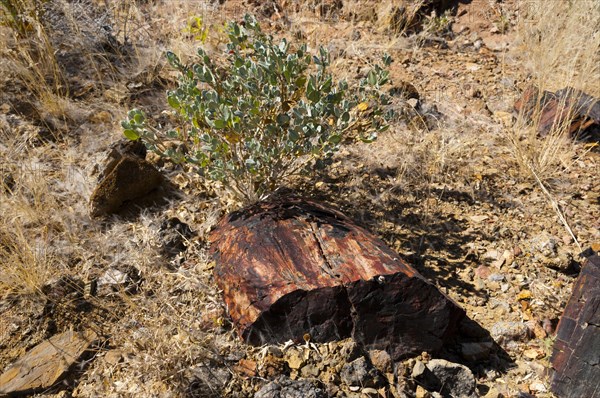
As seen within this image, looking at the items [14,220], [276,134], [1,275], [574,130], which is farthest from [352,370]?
[574,130]

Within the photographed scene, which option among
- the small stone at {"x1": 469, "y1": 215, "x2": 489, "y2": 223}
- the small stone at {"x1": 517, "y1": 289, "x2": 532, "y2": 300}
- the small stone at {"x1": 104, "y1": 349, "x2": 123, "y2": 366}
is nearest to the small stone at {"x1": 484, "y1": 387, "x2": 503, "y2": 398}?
the small stone at {"x1": 517, "y1": 289, "x2": 532, "y2": 300}

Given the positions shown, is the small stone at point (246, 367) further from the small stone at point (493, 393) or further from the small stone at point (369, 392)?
the small stone at point (493, 393)

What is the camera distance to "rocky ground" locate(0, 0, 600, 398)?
7.45 ft

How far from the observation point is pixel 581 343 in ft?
7.29

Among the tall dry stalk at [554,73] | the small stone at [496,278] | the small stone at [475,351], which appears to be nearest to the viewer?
the small stone at [475,351]

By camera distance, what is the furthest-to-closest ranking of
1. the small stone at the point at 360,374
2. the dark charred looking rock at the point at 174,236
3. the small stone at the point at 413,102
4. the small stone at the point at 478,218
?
the small stone at the point at 413,102
the small stone at the point at 478,218
the dark charred looking rock at the point at 174,236
the small stone at the point at 360,374

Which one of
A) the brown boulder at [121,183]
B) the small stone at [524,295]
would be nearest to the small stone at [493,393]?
the small stone at [524,295]

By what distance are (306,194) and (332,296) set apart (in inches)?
46.0

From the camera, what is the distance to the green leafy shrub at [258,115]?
2.65 metres

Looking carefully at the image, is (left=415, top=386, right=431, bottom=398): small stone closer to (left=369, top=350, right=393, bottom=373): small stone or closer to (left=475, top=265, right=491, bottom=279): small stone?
(left=369, top=350, right=393, bottom=373): small stone

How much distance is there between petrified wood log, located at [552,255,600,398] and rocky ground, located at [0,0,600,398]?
104 mm

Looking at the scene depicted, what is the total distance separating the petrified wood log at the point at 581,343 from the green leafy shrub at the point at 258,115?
1226 millimetres

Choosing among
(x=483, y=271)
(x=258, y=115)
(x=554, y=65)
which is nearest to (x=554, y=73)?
(x=554, y=65)

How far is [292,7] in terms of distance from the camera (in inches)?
195
